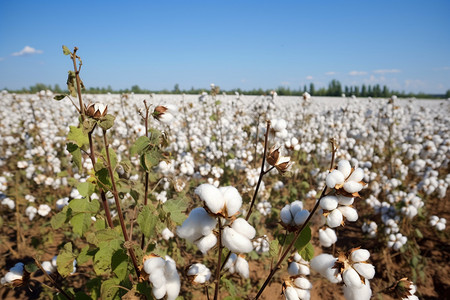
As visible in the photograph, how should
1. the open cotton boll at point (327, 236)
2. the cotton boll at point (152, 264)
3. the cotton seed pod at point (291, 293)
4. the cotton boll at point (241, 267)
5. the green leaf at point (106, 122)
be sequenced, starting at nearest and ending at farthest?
the cotton boll at point (152, 264) < the green leaf at point (106, 122) < the cotton seed pod at point (291, 293) < the open cotton boll at point (327, 236) < the cotton boll at point (241, 267)

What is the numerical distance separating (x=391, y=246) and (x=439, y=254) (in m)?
0.98

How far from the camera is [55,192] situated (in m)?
5.16

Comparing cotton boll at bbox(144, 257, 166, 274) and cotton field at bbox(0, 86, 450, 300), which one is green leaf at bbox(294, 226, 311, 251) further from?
cotton boll at bbox(144, 257, 166, 274)

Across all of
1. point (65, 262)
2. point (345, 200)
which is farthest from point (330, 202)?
point (65, 262)

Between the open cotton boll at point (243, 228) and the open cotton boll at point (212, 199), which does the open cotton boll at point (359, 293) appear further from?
the open cotton boll at point (212, 199)

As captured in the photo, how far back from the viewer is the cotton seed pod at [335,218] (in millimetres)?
966

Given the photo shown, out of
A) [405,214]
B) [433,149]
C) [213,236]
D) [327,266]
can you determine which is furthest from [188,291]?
[433,149]

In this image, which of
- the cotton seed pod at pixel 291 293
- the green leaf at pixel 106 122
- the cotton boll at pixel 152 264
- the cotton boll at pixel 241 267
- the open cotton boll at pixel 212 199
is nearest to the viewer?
the open cotton boll at pixel 212 199

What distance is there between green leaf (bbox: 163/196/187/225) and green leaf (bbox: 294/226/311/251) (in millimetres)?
609

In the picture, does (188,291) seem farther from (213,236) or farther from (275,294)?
(213,236)

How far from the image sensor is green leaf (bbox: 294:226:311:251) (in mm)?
1111

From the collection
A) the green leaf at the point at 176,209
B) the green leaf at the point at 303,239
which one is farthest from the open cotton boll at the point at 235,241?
the green leaf at the point at 176,209

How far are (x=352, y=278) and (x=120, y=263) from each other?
3.39ft

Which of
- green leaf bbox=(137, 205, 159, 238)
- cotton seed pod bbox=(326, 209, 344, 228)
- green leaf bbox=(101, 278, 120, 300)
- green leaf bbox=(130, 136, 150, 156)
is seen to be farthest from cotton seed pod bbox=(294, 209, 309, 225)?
green leaf bbox=(101, 278, 120, 300)
